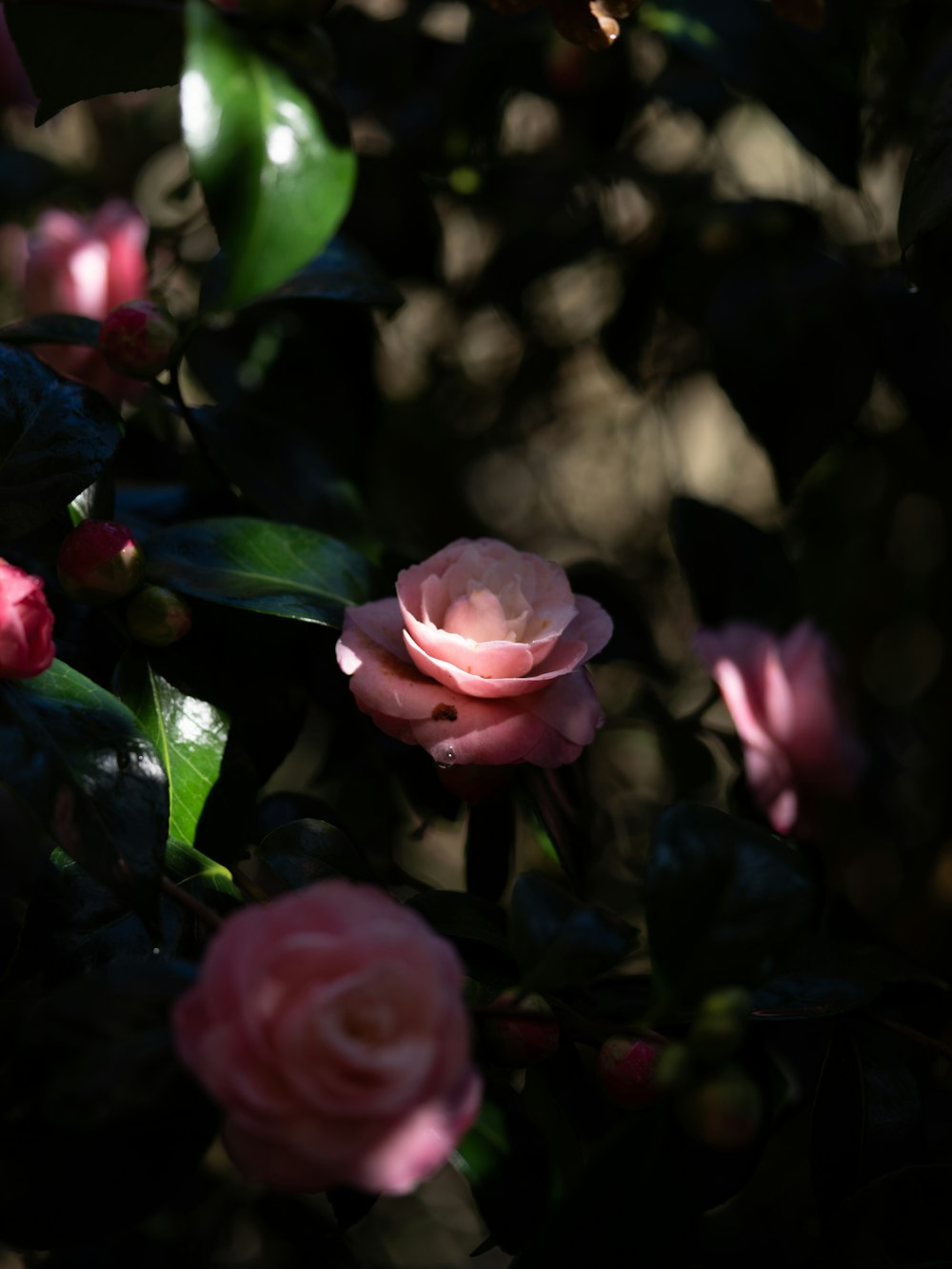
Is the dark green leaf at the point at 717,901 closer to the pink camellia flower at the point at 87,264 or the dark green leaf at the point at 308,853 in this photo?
the dark green leaf at the point at 308,853

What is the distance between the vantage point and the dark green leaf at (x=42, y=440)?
0.48 metres

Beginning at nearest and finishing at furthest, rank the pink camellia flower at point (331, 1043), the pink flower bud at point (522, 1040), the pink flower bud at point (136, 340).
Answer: the pink camellia flower at point (331, 1043) → the pink flower bud at point (522, 1040) → the pink flower bud at point (136, 340)

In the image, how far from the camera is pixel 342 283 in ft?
1.92

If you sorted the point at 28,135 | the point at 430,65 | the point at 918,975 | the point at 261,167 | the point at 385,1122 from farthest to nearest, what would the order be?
the point at 28,135 < the point at 430,65 < the point at 918,975 < the point at 261,167 < the point at 385,1122

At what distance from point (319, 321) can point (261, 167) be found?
0.33 m

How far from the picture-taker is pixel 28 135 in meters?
1.37

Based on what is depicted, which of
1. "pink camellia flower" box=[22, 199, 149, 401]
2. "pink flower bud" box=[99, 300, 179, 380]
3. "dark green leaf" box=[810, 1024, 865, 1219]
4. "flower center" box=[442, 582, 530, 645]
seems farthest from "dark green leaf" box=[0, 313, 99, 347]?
"dark green leaf" box=[810, 1024, 865, 1219]

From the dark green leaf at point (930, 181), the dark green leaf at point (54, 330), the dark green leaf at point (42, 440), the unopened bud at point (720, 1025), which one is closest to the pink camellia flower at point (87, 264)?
the dark green leaf at point (54, 330)

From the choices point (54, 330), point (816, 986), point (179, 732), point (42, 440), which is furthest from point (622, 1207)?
point (54, 330)

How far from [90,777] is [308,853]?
0.11 metres

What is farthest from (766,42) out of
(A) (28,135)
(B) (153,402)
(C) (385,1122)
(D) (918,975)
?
(A) (28,135)

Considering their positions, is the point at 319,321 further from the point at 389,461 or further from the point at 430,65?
the point at 389,461

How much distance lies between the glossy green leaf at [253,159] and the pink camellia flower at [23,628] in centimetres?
14

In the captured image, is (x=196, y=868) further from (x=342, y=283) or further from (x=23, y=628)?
(x=342, y=283)
